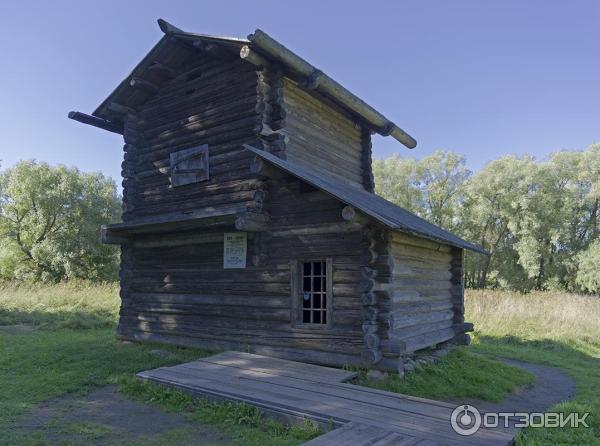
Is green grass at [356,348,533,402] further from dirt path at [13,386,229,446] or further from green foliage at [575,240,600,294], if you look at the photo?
green foliage at [575,240,600,294]

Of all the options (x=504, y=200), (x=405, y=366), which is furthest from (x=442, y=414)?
(x=504, y=200)

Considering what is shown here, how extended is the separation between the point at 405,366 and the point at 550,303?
12991 mm

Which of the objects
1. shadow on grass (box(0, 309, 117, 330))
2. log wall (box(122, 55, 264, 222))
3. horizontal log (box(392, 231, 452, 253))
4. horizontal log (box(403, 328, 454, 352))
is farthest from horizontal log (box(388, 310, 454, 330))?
shadow on grass (box(0, 309, 117, 330))

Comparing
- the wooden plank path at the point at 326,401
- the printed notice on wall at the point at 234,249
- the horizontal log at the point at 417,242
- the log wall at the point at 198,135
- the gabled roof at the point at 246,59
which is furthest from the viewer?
the log wall at the point at 198,135

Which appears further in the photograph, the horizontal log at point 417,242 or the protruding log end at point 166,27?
the protruding log end at point 166,27

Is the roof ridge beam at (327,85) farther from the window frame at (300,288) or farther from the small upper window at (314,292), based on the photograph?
the small upper window at (314,292)

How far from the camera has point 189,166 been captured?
11.3 m

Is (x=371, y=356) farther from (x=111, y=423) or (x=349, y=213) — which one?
(x=111, y=423)

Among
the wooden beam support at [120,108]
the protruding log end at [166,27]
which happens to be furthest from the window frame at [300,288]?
the wooden beam support at [120,108]

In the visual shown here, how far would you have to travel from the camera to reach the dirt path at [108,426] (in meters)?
5.52

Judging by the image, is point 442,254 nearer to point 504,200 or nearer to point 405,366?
point 405,366

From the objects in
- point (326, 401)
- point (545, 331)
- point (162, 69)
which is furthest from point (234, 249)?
point (545, 331)

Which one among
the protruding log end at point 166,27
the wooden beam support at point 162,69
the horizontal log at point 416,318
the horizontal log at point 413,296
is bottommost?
the horizontal log at point 416,318

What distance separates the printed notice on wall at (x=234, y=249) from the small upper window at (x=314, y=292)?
1559mm
